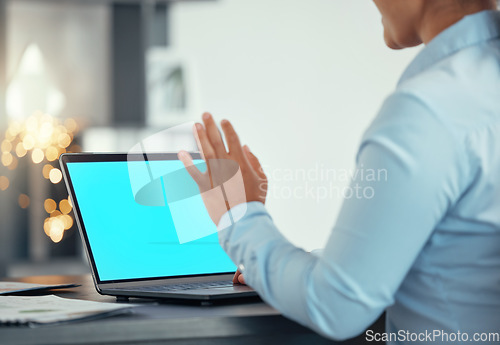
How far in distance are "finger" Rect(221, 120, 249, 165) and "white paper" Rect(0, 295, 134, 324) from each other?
0.24 metres

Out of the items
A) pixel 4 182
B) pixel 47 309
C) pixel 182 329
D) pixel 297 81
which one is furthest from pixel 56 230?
pixel 182 329

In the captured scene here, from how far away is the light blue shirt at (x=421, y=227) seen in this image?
67cm

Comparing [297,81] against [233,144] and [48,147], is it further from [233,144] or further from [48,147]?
[233,144]

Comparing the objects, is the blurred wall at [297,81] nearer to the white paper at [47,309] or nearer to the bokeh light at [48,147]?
the bokeh light at [48,147]

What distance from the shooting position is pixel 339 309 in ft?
2.23

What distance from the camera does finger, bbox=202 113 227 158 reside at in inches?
32.0

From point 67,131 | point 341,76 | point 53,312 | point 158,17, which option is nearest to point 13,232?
point 67,131

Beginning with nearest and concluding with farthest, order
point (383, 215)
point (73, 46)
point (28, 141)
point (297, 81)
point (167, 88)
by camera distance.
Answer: point (383, 215), point (28, 141), point (73, 46), point (167, 88), point (297, 81)

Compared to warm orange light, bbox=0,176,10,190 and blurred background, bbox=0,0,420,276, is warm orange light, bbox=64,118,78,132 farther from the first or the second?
warm orange light, bbox=0,176,10,190

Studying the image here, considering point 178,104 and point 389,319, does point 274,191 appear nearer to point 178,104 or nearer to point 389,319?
point 178,104

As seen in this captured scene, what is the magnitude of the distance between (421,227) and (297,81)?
13.3ft

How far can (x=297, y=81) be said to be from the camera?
4656 mm

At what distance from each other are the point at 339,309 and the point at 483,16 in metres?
0.42

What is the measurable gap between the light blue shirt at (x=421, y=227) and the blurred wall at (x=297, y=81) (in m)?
3.78
